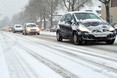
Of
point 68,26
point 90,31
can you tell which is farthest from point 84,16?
point 90,31

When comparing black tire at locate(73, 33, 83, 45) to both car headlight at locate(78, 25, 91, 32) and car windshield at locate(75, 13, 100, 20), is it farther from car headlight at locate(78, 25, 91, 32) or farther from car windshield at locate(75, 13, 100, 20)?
car windshield at locate(75, 13, 100, 20)


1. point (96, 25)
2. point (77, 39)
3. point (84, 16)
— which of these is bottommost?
point (77, 39)

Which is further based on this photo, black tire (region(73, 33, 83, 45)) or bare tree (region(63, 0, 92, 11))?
bare tree (region(63, 0, 92, 11))

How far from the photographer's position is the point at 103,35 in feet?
31.7

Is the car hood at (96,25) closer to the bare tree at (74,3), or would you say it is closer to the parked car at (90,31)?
the parked car at (90,31)

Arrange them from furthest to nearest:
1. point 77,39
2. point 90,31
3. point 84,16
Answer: point 84,16 → point 77,39 → point 90,31

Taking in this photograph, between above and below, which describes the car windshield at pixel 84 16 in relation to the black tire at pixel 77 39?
above

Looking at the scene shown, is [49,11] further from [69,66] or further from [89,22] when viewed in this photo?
[69,66]

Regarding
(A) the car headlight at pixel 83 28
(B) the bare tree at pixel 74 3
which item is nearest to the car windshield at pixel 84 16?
(A) the car headlight at pixel 83 28

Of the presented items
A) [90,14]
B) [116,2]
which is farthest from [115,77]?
[116,2]

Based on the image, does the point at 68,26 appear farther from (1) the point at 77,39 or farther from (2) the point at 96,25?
(2) the point at 96,25

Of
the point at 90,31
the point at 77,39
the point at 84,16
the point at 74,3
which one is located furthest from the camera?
the point at 74,3

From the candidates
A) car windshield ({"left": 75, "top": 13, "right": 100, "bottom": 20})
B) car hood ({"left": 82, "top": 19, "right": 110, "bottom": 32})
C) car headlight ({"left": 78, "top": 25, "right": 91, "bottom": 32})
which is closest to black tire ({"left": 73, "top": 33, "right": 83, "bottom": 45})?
car headlight ({"left": 78, "top": 25, "right": 91, "bottom": 32})

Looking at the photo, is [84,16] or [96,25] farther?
[84,16]
